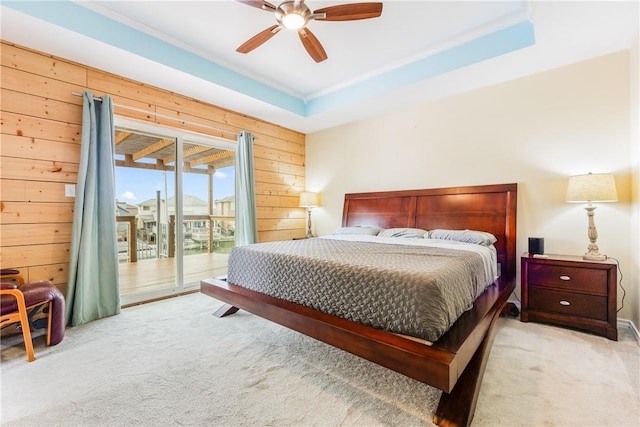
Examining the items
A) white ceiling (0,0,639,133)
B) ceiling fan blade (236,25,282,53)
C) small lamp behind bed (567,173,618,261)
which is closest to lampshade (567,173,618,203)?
small lamp behind bed (567,173,618,261)

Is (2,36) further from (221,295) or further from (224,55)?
(221,295)

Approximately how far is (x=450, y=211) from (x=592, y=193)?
52.2 inches

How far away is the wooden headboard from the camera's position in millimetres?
3166

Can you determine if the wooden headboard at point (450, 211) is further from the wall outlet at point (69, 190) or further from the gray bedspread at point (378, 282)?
the wall outlet at point (69, 190)

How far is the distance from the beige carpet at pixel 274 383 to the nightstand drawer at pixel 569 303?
0.61 feet

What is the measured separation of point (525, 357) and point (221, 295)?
2504 mm

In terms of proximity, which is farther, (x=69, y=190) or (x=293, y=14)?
(x=69, y=190)

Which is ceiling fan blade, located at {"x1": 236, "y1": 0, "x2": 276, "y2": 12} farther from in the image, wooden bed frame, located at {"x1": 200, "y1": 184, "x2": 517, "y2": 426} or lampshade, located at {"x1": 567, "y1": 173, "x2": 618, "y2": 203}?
lampshade, located at {"x1": 567, "y1": 173, "x2": 618, "y2": 203}

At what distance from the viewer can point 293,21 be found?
2.21 meters

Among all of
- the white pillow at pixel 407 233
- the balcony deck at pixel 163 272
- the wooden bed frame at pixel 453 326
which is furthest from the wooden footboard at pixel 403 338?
the balcony deck at pixel 163 272

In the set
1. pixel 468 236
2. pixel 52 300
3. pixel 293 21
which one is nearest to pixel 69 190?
pixel 52 300

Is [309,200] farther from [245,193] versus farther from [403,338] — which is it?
[403,338]

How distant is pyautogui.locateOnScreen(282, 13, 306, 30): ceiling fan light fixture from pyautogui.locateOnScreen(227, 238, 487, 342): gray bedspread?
6.01ft

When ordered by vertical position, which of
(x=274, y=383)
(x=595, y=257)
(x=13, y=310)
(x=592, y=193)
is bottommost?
(x=274, y=383)
